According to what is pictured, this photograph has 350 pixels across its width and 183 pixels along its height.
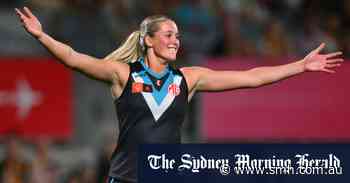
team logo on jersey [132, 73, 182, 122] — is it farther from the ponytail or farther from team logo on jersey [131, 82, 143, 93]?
the ponytail

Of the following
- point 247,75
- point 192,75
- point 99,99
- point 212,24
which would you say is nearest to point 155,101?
point 192,75

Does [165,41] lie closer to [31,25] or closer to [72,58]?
[72,58]

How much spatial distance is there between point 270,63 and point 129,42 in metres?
5.10

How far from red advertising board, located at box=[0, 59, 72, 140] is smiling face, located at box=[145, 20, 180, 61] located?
517 centimetres

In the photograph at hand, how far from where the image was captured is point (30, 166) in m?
12.2

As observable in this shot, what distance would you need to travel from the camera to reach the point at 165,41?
24.7ft

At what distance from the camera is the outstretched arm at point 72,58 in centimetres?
727

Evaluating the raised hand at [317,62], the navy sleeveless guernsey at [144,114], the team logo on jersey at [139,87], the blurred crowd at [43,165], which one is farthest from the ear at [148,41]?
the blurred crowd at [43,165]

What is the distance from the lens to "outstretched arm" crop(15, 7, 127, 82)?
7.27 m

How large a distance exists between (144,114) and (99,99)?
5779 mm

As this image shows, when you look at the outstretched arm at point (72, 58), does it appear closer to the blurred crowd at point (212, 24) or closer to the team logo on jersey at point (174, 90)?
the team logo on jersey at point (174, 90)

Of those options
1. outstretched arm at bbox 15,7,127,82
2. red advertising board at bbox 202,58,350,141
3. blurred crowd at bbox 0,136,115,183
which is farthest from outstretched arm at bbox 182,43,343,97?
red advertising board at bbox 202,58,350,141

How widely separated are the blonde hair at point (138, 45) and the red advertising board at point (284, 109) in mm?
4870

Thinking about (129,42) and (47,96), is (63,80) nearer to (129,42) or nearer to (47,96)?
(47,96)
